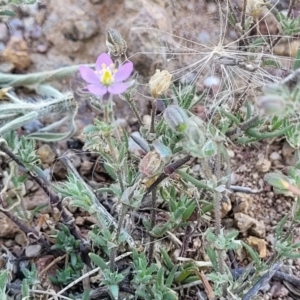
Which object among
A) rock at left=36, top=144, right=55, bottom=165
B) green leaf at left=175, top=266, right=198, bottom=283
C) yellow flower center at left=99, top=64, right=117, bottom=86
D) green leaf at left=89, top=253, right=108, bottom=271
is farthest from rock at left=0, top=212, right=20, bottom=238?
yellow flower center at left=99, top=64, right=117, bottom=86

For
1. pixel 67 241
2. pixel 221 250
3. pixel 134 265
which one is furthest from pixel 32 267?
pixel 221 250

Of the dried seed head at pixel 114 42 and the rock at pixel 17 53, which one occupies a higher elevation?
the dried seed head at pixel 114 42

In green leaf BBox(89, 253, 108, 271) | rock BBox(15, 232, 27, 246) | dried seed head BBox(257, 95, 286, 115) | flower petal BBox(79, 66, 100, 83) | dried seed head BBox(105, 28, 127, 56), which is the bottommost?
rock BBox(15, 232, 27, 246)

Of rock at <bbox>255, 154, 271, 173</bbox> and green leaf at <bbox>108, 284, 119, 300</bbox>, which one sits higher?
green leaf at <bbox>108, 284, 119, 300</bbox>

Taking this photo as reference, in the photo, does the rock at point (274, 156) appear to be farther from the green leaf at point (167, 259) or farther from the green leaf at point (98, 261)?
the green leaf at point (98, 261)

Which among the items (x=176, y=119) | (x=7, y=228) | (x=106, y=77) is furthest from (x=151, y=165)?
(x=7, y=228)

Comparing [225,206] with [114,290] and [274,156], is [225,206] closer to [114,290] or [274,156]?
[274,156]

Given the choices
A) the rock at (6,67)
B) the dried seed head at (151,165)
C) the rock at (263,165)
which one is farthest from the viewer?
the rock at (6,67)

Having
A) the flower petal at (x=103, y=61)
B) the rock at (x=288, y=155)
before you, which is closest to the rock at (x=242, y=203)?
the rock at (x=288, y=155)

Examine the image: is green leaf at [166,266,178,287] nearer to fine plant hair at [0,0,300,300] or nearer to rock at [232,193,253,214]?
fine plant hair at [0,0,300,300]
